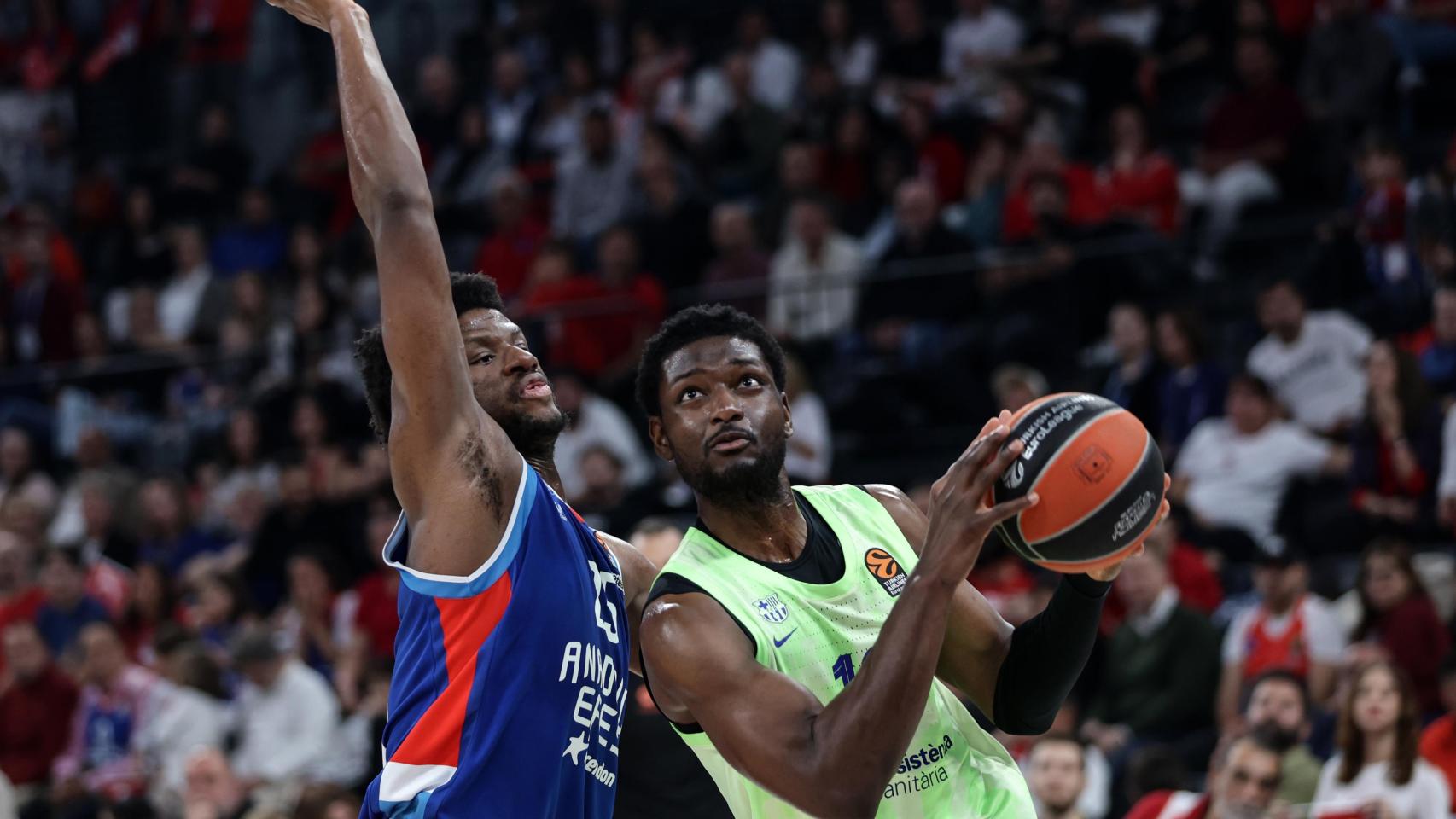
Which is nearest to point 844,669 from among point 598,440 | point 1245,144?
point 598,440

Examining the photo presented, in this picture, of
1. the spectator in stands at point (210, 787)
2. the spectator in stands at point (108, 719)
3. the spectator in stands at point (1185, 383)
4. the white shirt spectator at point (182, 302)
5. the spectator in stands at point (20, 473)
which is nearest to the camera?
the spectator in stands at point (210, 787)

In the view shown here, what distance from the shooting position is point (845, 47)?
16359mm

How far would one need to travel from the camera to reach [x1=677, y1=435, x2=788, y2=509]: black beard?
15.7 feet

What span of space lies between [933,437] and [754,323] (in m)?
8.05

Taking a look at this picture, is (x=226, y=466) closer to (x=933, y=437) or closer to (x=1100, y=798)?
(x=933, y=437)

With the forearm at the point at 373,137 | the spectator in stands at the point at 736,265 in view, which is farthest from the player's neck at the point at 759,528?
the spectator in stands at the point at 736,265

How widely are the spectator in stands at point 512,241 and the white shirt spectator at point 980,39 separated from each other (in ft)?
12.0

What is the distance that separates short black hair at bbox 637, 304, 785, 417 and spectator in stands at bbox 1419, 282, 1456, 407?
667 cm

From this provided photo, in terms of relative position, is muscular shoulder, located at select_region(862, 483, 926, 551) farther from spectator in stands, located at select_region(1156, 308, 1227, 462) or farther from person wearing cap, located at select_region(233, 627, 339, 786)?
person wearing cap, located at select_region(233, 627, 339, 786)

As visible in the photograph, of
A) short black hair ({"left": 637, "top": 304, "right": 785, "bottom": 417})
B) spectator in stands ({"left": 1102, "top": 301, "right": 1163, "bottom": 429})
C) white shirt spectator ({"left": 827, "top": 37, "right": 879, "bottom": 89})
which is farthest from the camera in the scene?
white shirt spectator ({"left": 827, "top": 37, "right": 879, "bottom": 89})

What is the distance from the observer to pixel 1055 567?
14.3ft

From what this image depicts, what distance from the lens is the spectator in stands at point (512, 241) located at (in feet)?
52.0

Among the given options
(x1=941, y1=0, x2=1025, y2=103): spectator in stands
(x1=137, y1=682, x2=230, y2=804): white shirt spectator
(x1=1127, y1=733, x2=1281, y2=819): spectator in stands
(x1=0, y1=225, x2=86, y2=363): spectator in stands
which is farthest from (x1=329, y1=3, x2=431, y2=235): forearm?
(x1=0, y1=225, x2=86, y2=363): spectator in stands

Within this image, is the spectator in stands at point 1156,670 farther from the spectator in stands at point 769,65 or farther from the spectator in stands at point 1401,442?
the spectator in stands at point 769,65
